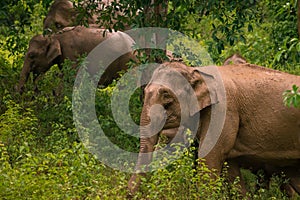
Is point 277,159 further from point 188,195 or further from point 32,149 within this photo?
point 32,149

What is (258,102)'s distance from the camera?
9773 millimetres

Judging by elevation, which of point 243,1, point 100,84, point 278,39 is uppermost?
point 243,1

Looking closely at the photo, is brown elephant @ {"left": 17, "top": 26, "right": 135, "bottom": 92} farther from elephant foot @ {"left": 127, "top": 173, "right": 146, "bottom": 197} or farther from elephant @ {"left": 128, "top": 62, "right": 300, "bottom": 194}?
elephant foot @ {"left": 127, "top": 173, "right": 146, "bottom": 197}

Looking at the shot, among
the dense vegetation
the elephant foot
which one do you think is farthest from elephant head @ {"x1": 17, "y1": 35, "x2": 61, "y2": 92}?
the elephant foot

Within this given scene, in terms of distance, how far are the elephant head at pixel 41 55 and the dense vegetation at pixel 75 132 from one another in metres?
0.15

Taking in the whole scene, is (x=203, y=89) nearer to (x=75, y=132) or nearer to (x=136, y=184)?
(x=136, y=184)

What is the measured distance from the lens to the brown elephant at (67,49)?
559 inches

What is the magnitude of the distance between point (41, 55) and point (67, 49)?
49cm

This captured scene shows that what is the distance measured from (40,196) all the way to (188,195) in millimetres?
1249

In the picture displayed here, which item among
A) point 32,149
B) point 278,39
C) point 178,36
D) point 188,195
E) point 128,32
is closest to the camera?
point 188,195

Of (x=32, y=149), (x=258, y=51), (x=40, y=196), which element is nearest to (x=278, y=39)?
(x=258, y=51)

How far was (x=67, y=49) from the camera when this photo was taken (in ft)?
47.9

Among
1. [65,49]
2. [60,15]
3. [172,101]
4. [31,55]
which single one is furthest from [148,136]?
[60,15]

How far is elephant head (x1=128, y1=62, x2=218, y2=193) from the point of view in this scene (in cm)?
920
